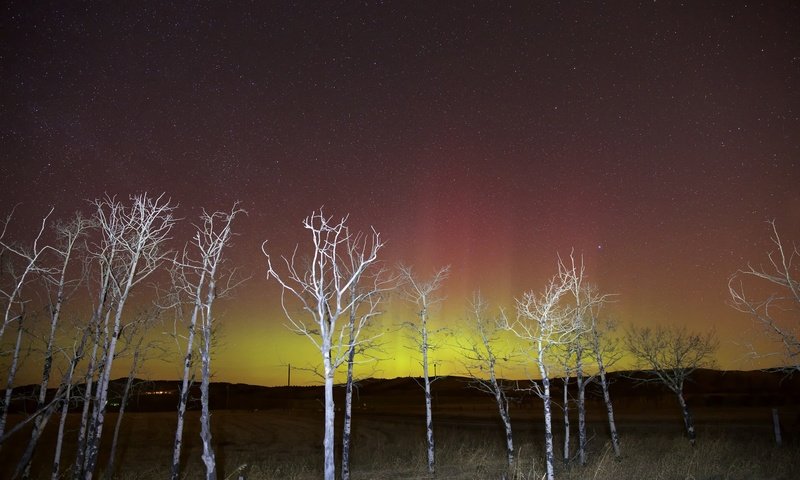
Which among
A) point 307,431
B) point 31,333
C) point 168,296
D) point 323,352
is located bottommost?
point 307,431

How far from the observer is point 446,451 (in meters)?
32.1

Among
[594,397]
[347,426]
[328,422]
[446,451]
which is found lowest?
[594,397]

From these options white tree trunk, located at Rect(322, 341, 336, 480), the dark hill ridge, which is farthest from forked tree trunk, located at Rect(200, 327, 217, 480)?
the dark hill ridge

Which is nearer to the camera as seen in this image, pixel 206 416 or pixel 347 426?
pixel 206 416

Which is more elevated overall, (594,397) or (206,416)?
(206,416)

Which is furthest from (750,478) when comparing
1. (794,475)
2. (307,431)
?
(307,431)

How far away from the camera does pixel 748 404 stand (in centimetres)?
7088

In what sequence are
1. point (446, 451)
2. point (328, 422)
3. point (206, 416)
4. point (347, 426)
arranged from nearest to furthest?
point (328, 422)
point (206, 416)
point (347, 426)
point (446, 451)

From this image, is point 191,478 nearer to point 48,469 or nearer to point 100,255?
point 48,469

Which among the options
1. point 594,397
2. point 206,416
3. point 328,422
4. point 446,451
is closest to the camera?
point 328,422

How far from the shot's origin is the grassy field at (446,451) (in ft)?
68.1

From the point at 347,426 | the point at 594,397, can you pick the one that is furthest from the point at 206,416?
the point at 594,397

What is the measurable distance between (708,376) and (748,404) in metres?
96.4

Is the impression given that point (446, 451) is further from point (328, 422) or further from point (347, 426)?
point (328, 422)
